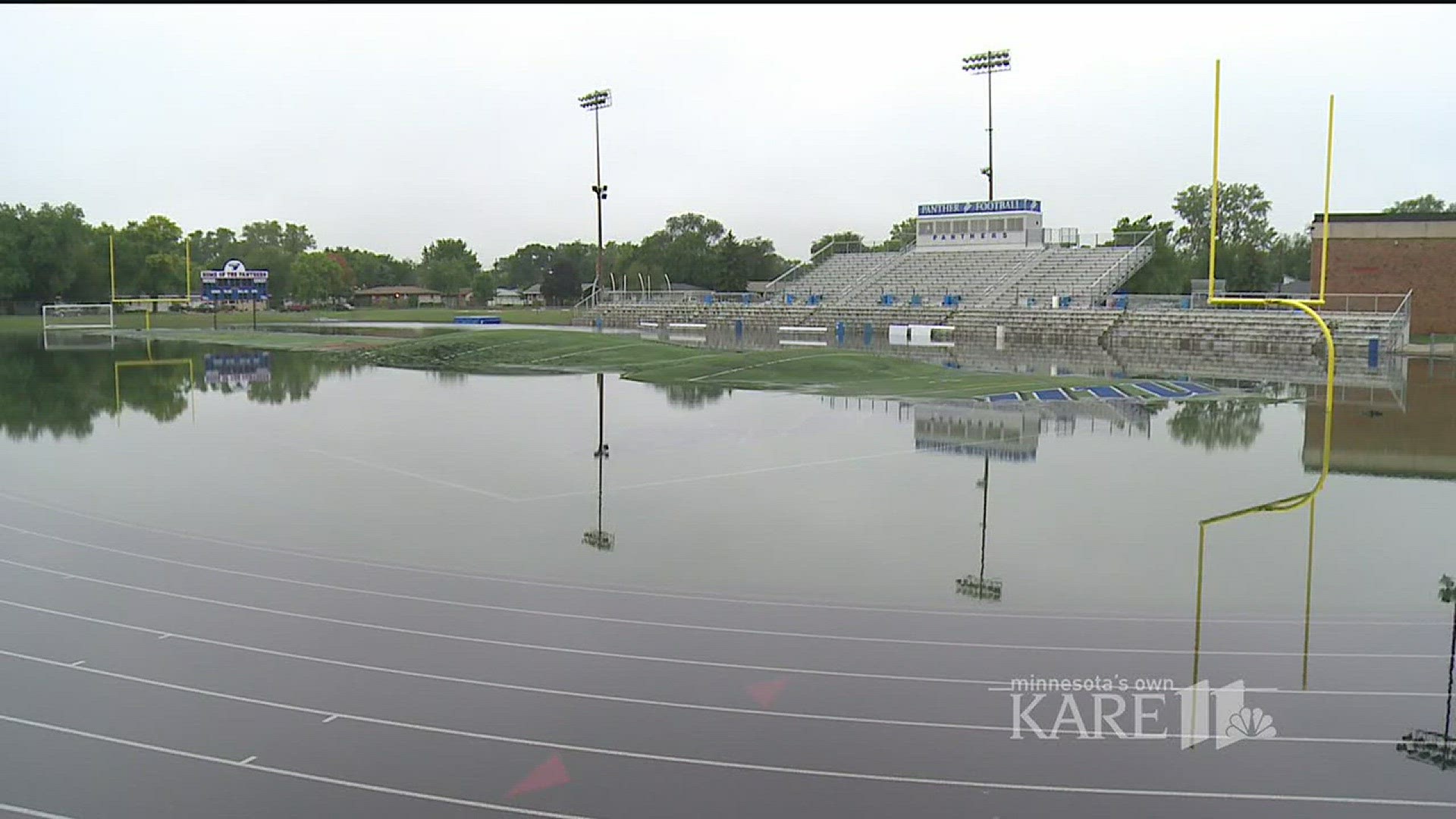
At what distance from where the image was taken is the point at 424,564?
37.3 feet

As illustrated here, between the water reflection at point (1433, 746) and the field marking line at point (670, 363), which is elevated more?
the field marking line at point (670, 363)

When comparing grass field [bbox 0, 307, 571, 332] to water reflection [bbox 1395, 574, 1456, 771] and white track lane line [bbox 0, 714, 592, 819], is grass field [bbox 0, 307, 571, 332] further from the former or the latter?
water reflection [bbox 1395, 574, 1456, 771]

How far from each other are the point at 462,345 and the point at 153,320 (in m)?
44.5

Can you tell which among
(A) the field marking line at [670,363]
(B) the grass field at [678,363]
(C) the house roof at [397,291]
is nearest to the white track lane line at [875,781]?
(B) the grass field at [678,363]

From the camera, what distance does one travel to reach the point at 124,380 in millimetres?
33125

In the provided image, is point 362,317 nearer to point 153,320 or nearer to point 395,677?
point 153,320

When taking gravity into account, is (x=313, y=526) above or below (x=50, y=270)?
below

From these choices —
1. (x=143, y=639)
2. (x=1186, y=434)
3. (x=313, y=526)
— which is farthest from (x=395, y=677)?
(x=1186, y=434)

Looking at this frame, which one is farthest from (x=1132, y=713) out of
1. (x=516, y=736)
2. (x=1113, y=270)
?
(x=1113, y=270)

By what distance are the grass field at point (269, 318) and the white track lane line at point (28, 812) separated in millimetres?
70026

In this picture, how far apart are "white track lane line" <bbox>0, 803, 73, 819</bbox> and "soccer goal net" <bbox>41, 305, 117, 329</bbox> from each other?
72.0 meters

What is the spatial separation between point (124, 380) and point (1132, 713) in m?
33.1

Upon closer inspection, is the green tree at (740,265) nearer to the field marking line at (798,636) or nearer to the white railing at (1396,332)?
the white railing at (1396,332)

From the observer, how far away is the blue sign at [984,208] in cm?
6850
